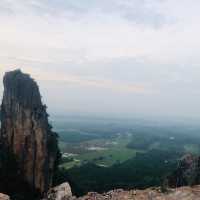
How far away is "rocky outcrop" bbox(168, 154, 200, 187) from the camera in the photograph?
2180 centimetres

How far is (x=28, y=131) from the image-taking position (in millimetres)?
51188

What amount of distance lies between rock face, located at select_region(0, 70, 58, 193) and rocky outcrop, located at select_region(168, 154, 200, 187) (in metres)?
27.8

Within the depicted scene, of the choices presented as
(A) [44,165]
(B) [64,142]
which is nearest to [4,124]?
(A) [44,165]

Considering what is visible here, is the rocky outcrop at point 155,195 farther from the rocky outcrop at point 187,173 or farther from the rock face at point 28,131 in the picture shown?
the rock face at point 28,131

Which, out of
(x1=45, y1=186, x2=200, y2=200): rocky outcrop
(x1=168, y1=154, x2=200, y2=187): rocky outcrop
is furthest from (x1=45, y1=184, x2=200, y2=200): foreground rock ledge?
(x1=168, y1=154, x2=200, y2=187): rocky outcrop

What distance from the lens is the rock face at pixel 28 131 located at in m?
50.4

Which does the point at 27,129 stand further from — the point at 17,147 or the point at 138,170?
the point at 138,170

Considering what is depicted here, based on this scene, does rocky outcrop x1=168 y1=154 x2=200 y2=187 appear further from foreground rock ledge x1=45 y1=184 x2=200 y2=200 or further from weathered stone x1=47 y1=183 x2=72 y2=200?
weathered stone x1=47 y1=183 x2=72 y2=200

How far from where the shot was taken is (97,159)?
444 ft

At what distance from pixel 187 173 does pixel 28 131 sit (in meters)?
30.5

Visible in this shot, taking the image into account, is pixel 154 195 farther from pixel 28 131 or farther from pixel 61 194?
pixel 28 131

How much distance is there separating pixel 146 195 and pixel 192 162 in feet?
21.4

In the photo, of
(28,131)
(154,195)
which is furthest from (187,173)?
(28,131)

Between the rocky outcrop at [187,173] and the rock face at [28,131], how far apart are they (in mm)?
27798
